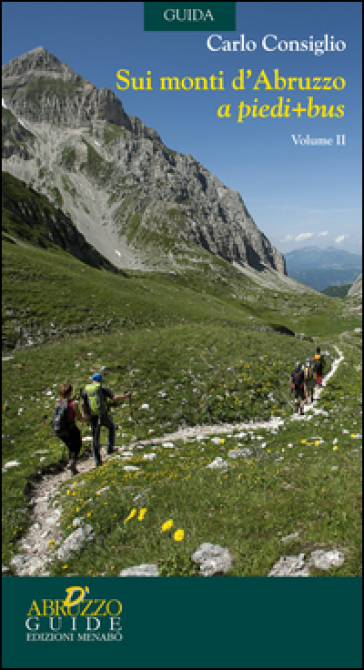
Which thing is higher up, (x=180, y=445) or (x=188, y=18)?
(x=188, y=18)

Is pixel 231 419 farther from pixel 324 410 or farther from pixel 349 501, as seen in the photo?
pixel 349 501

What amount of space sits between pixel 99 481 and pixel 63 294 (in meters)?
30.9

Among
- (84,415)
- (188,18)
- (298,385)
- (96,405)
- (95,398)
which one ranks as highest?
(188,18)

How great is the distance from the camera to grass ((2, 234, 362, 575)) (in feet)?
20.4

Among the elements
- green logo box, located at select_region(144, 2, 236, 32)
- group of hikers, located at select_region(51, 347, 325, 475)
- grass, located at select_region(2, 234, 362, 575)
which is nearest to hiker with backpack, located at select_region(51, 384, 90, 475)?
group of hikers, located at select_region(51, 347, 325, 475)

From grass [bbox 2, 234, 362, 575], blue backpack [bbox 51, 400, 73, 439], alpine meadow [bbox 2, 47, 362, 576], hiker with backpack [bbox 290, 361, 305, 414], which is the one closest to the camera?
alpine meadow [bbox 2, 47, 362, 576]

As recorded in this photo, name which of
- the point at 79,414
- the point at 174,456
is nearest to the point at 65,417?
the point at 79,414

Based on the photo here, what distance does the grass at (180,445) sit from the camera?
6.22 m

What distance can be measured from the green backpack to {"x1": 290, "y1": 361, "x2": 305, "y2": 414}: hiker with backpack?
33.8 feet

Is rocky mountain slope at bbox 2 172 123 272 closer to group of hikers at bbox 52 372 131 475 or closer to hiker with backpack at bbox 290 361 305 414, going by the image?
group of hikers at bbox 52 372 131 475

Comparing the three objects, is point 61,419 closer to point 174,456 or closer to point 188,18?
point 174,456

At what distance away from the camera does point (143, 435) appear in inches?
606

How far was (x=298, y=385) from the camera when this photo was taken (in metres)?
17.3

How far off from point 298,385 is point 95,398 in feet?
36.3
